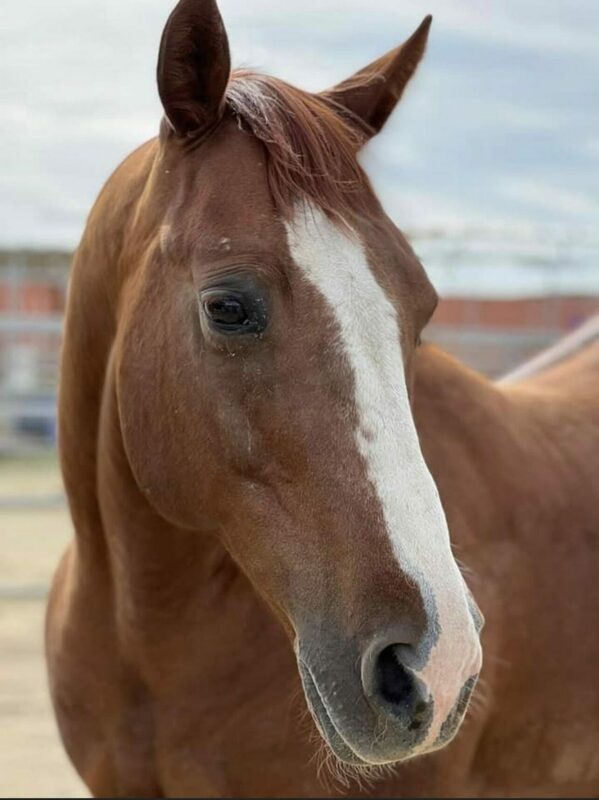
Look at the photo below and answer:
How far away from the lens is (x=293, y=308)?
155 centimetres

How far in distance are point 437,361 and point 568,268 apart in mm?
5400

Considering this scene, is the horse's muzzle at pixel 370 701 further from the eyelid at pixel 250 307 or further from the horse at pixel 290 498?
the eyelid at pixel 250 307

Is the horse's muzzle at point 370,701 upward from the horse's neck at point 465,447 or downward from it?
upward

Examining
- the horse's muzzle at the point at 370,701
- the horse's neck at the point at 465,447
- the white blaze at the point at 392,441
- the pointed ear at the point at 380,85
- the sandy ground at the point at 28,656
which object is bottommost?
the sandy ground at the point at 28,656

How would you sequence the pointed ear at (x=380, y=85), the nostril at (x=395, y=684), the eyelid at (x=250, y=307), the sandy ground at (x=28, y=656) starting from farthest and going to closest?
the sandy ground at (x=28, y=656), the pointed ear at (x=380, y=85), the eyelid at (x=250, y=307), the nostril at (x=395, y=684)

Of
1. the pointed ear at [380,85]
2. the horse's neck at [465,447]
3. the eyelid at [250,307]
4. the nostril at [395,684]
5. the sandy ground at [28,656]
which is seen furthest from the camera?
the sandy ground at [28,656]

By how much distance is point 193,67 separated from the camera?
5.61 ft

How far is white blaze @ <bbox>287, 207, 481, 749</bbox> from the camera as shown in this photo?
4.64 ft

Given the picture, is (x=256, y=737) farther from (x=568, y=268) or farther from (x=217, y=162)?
(x=568, y=268)

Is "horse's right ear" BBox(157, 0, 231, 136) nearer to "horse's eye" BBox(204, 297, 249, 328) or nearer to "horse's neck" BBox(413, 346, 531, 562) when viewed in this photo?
"horse's eye" BBox(204, 297, 249, 328)

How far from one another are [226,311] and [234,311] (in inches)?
0.6

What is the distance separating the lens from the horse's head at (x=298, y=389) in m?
1.43

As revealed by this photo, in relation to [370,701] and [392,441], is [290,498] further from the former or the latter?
[370,701]

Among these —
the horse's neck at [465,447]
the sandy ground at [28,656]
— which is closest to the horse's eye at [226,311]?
the horse's neck at [465,447]
